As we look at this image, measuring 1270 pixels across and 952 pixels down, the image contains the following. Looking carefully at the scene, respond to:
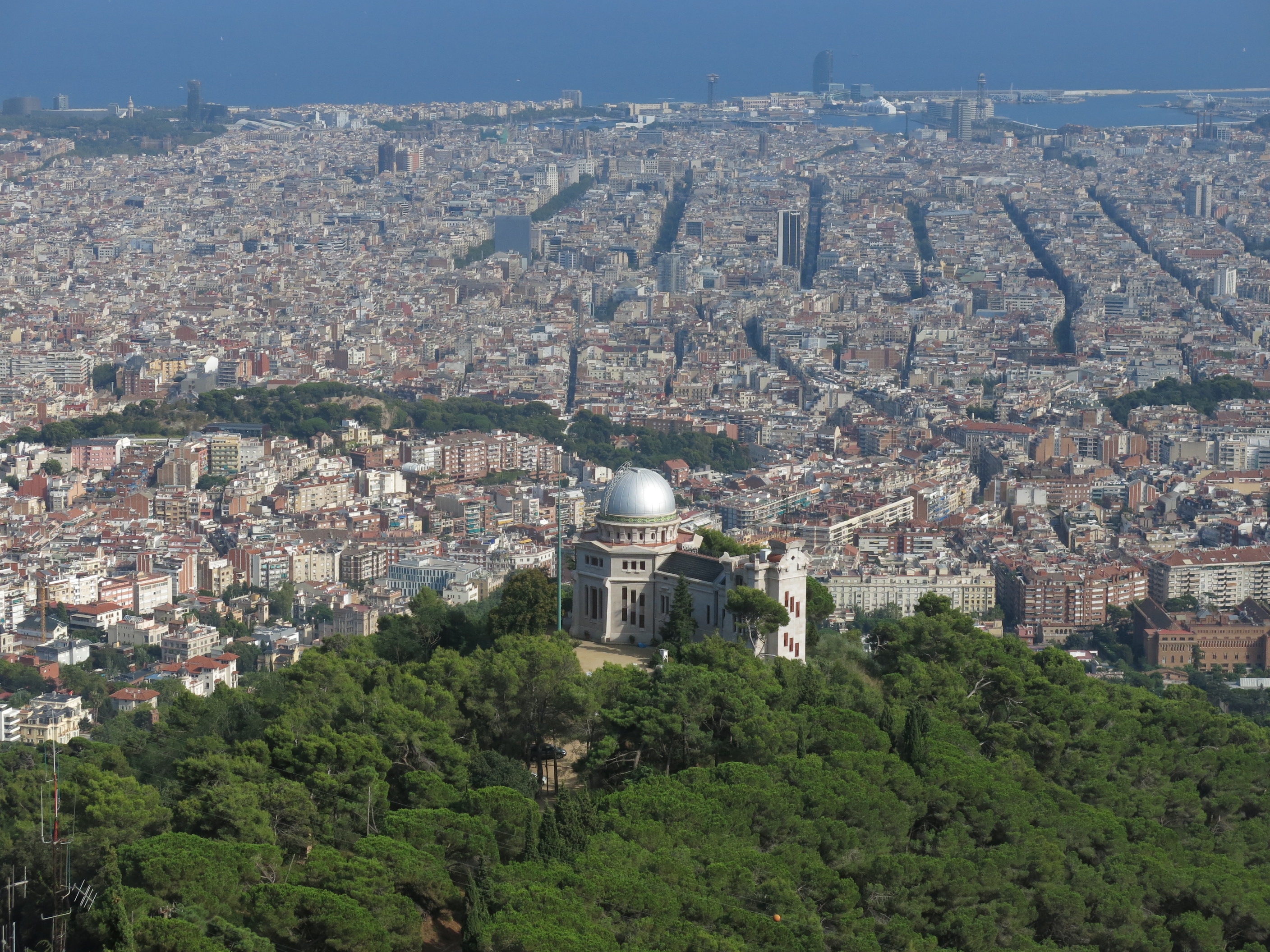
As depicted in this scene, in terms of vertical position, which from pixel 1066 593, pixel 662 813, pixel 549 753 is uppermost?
pixel 662 813

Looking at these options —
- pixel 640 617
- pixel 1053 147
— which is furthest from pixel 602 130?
pixel 640 617

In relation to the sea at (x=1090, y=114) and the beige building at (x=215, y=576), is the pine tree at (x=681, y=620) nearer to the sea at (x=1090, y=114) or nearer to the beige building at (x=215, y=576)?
the beige building at (x=215, y=576)

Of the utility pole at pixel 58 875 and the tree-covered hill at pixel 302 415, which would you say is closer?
the utility pole at pixel 58 875

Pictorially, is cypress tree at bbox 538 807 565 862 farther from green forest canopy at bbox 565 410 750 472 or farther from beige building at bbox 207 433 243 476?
green forest canopy at bbox 565 410 750 472

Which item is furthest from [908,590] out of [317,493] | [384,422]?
[384,422]

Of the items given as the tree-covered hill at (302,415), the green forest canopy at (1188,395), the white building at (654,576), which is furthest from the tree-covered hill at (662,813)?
the green forest canopy at (1188,395)

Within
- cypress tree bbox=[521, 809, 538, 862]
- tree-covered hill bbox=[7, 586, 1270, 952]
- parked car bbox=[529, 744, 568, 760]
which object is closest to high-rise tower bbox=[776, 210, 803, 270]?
tree-covered hill bbox=[7, 586, 1270, 952]

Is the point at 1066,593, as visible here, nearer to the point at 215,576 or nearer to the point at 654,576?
the point at 215,576

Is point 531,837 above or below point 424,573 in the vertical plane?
above
